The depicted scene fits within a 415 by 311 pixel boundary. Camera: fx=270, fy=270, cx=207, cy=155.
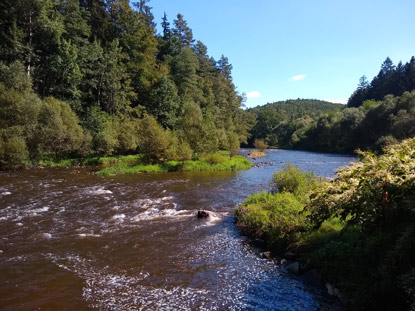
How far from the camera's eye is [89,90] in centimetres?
4975

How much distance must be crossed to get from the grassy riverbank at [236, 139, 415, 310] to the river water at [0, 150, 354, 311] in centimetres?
103

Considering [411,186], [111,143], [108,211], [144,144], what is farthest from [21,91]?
[411,186]

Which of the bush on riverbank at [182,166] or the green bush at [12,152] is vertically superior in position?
the green bush at [12,152]

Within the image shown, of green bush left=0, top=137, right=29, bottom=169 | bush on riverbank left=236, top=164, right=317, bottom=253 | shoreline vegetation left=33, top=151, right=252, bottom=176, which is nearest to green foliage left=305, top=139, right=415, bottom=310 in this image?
bush on riverbank left=236, top=164, right=317, bottom=253

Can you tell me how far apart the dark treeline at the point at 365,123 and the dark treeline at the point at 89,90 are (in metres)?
33.9

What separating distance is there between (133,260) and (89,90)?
47.0m

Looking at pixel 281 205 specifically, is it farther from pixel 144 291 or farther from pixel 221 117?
pixel 221 117

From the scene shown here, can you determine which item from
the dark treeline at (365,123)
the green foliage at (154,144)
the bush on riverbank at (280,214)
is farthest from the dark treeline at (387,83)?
the bush on riverbank at (280,214)

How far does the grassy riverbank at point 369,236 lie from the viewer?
5.28 metres

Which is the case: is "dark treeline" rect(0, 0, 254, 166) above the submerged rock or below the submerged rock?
above

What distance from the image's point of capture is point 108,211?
16125 mm

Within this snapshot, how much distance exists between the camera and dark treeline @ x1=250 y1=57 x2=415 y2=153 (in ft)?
186

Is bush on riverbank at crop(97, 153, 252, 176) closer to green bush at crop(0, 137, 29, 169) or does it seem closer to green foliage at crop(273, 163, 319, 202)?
green bush at crop(0, 137, 29, 169)

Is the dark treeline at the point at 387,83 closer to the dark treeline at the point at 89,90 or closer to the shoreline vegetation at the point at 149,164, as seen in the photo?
the dark treeline at the point at 89,90
